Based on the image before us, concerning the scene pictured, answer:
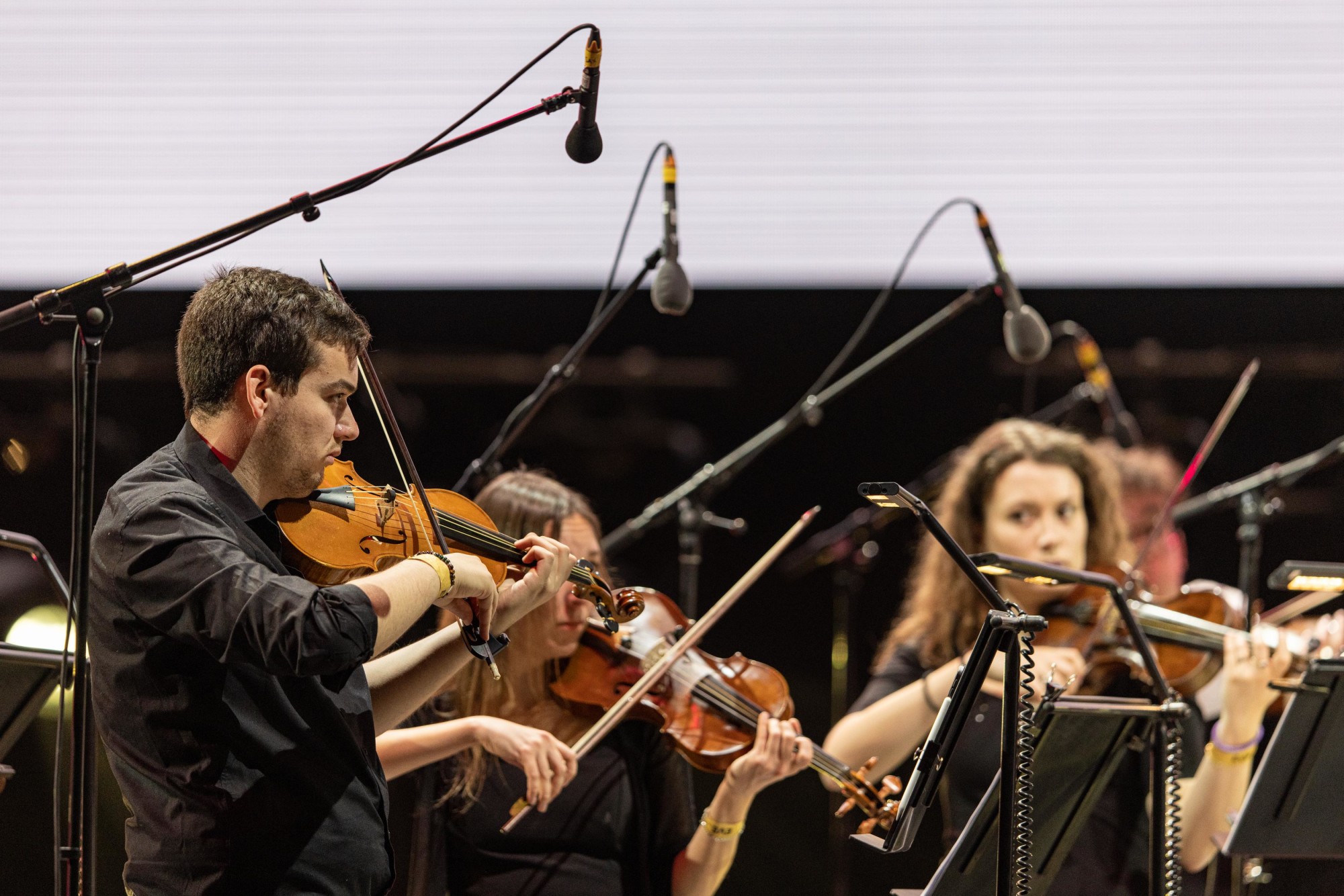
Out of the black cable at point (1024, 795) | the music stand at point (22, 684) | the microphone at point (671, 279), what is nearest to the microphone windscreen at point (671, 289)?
the microphone at point (671, 279)

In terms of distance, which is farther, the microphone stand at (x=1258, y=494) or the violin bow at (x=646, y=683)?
the microphone stand at (x=1258, y=494)

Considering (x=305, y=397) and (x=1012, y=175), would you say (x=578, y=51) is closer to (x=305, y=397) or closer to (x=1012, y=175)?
(x=1012, y=175)

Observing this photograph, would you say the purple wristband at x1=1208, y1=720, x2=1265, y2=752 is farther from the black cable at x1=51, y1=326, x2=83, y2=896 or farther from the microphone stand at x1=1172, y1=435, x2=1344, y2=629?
the black cable at x1=51, y1=326, x2=83, y2=896

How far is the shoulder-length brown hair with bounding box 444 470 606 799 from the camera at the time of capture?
2.25m

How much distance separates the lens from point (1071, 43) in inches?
141

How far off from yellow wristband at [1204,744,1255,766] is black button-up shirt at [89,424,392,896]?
1728mm

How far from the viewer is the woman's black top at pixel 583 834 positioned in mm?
2207

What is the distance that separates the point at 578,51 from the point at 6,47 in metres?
1.61

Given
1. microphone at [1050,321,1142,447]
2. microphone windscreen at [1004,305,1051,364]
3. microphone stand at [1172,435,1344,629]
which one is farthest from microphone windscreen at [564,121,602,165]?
microphone stand at [1172,435,1344,629]

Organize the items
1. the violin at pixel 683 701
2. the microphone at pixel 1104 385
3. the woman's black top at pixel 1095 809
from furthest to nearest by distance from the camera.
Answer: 1. the microphone at pixel 1104 385
2. the woman's black top at pixel 1095 809
3. the violin at pixel 683 701

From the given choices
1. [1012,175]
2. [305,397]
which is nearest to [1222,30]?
[1012,175]

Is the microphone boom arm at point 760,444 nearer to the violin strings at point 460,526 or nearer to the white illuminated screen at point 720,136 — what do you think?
the white illuminated screen at point 720,136

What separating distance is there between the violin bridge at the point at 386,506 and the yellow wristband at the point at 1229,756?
1.73 m

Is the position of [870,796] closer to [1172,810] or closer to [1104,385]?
[1172,810]
